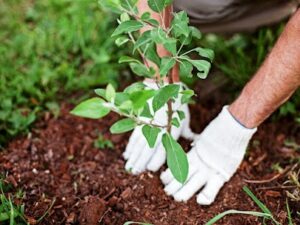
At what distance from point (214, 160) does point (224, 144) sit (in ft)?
0.20

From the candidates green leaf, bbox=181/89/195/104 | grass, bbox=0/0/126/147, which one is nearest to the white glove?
green leaf, bbox=181/89/195/104

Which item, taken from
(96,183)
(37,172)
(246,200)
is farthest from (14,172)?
(246,200)

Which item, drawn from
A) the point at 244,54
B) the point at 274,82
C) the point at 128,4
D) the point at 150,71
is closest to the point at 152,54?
the point at 150,71

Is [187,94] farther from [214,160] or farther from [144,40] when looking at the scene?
[214,160]

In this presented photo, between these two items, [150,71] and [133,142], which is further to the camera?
[133,142]

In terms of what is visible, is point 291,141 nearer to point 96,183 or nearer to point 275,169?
point 275,169

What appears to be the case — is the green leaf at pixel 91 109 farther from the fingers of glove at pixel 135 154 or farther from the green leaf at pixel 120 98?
the fingers of glove at pixel 135 154

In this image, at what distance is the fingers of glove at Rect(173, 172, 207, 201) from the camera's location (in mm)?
1631

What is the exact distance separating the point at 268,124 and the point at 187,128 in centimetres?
31

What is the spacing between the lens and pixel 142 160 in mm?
1719

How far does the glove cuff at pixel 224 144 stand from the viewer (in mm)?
1613

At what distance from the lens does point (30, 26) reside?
2463 millimetres

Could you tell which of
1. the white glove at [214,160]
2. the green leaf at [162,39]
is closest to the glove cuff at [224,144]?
the white glove at [214,160]

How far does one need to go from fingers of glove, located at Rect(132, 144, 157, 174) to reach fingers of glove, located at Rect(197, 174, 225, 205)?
0.21 meters
